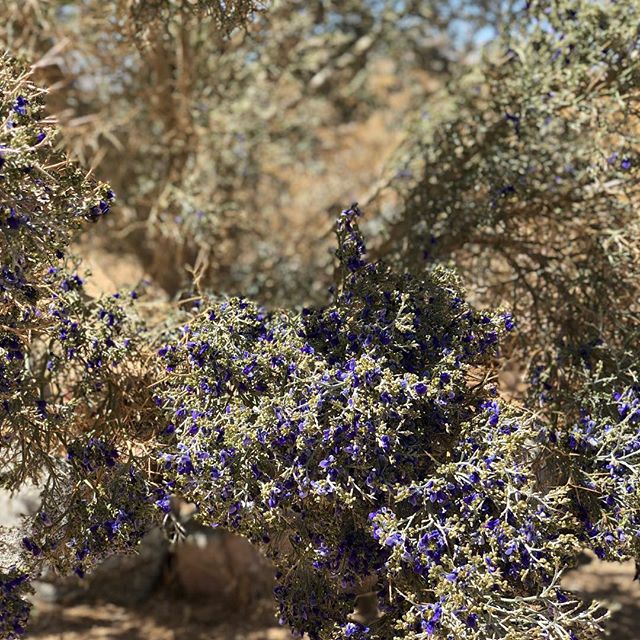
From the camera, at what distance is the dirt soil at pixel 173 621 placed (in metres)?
5.85

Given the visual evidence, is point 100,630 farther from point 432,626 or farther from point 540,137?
point 540,137

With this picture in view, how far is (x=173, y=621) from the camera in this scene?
612 centimetres

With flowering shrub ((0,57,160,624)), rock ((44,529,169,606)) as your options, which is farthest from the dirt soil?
flowering shrub ((0,57,160,624))

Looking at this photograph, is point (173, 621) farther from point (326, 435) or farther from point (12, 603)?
point (326, 435)

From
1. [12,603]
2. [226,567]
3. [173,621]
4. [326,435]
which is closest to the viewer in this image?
[326,435]

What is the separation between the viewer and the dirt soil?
230 inches

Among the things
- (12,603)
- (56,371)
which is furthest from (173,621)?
(56,371)

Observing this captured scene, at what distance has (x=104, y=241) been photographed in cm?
741

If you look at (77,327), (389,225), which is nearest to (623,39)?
(389,225)

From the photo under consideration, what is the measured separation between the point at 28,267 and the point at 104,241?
4584 millimetres

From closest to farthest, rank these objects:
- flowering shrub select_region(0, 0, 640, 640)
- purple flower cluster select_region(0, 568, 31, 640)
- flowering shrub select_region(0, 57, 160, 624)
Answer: flowering shrub select_region(0, 57, 160, 624) → flowering shrub select_region(0, 0, 640, 640) → purple flower cluster select_region(0, 568, 31, 640)

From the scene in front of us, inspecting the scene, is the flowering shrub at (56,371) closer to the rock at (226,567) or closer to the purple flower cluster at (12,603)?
the purple flower cluster at (12,603)

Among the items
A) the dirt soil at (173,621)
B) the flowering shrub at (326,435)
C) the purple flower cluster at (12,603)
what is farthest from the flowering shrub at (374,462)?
the dirt soil at (173,621)

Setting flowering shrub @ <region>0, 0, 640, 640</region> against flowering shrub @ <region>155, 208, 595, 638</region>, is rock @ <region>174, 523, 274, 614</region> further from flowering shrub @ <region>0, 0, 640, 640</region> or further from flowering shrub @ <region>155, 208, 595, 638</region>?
flowering shrub @ <region>155, 208, 595, 638</region>
